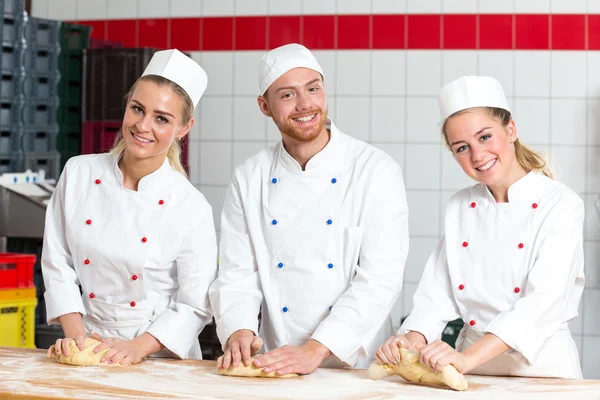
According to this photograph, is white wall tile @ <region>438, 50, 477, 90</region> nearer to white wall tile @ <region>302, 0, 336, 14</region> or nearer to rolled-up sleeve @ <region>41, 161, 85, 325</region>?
white wall tile @ <region>302, 0, 336, 14</region>

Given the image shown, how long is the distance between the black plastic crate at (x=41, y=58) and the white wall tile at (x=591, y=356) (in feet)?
11.2

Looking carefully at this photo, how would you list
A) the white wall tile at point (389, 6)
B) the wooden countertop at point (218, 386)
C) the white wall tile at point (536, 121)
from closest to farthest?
the wooden countertop at point (218, 386) < the white wall tile at point (536, 121) < the white wall tile at point (389, 6)

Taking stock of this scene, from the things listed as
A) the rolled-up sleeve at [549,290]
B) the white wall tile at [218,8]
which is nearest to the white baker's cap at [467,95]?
the rolled-up sleeve at [549,290]

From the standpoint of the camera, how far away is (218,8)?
500 centimetres

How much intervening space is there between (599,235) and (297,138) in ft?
9.55

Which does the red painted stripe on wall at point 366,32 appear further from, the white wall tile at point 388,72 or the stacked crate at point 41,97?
the stacked crate at point 41,97

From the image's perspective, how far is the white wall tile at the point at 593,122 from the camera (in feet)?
15.3

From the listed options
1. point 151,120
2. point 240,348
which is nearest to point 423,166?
point 151,120

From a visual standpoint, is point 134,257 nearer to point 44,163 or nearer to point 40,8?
point 44,163

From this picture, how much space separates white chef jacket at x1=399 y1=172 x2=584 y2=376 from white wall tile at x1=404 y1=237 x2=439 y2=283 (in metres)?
2.48

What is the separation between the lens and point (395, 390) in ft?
6.25

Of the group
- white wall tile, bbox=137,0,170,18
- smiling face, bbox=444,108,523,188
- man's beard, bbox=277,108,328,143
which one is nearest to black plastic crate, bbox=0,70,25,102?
white wall tile, bbox=137,0,170,18

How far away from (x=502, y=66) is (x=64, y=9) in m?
2.76

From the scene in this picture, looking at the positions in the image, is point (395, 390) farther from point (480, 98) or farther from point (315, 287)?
point (480, 98)
